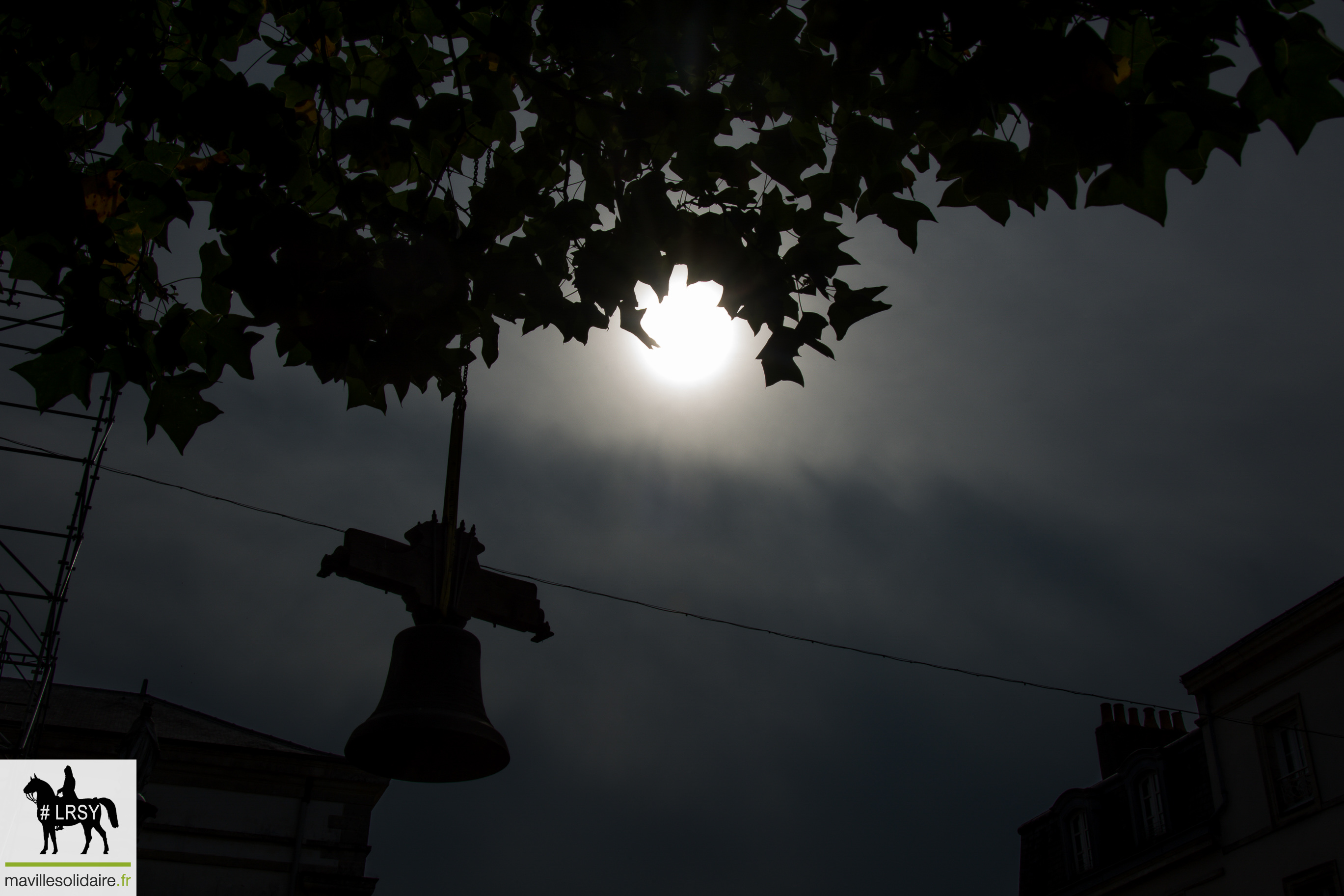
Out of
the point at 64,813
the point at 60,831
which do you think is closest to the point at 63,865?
the point at 60,831

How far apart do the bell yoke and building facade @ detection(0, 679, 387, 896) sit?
52.0 ft

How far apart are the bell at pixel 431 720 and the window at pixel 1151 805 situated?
A: 19813mm

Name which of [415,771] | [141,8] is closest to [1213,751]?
[415,771]

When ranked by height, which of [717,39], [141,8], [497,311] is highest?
[141,8]

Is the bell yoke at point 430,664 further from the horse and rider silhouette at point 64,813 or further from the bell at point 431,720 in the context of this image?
the horse and rider silhouette at point 64,813

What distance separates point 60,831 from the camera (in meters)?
12.2

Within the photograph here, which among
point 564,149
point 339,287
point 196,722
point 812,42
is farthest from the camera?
point 196,722

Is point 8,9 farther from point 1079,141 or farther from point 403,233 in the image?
point 1079,141

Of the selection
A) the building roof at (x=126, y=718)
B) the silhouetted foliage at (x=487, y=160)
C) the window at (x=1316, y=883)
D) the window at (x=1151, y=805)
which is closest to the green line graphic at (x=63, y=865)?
the building roof at (x=126, y=718)

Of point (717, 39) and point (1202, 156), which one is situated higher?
point (717, 39)

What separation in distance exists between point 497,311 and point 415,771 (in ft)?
8.24

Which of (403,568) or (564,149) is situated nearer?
(564,149)

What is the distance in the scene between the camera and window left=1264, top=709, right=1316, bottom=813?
17.2 metres

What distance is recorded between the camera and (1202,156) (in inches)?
134
